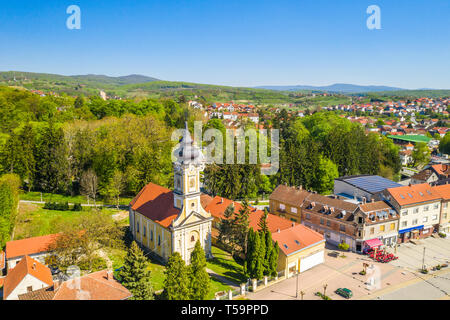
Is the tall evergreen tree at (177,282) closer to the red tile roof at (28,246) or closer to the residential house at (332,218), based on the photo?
the red tile roof at (28,246)

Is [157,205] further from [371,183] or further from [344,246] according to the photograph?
[371,183]

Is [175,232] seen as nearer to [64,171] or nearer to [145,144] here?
[145,144]

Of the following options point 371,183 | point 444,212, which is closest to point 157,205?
point 371,183

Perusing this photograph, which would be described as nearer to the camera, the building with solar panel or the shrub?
the shrub

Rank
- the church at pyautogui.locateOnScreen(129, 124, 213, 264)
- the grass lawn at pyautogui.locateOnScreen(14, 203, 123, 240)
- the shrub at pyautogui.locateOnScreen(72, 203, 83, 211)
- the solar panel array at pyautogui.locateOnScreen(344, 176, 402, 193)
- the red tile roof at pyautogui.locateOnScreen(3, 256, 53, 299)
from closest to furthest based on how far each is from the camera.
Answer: the red tile roof at pyautogui.locateOnScreen(3, 256, 53, 299), the church at pyautogui.locateOnScreen(129, 124, 213, 264), the grass lawn at pyautogui.locateOnScreen(14, 203, 123, 240), the shrub at pyautogui.locateOnScreen(72, 203, 83, 211), the solar panel array at pyautogui.locateOnScreen(344, 176, 402, 193)

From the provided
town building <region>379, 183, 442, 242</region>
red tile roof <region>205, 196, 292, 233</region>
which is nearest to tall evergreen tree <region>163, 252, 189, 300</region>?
red tile roof <region>205, 196, 292, 233</region>

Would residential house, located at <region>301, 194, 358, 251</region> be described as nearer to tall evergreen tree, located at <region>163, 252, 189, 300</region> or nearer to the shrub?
tall evergreen tree, located at <region>163, 252, 189, 300</region>
